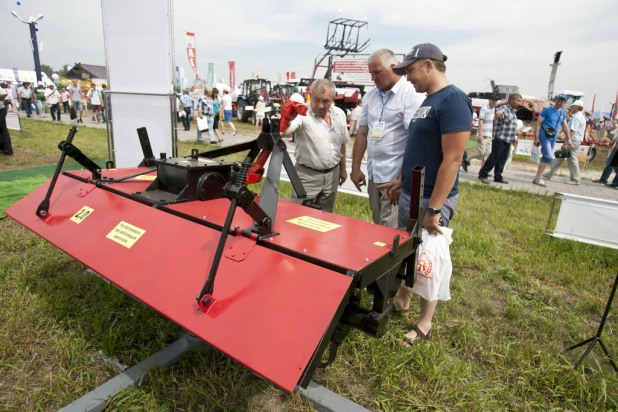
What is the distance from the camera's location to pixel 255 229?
1760 mm

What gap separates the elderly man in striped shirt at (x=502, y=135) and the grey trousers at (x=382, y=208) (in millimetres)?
5827

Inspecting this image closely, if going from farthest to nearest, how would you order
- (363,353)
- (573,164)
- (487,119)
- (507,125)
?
(573,164) < (487,119) < (507,125) < (363,353)

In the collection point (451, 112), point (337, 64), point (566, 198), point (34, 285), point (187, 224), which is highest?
point (337, 64)

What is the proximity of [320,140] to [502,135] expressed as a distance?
6.15 meters

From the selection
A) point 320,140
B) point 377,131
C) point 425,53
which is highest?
point 425,53

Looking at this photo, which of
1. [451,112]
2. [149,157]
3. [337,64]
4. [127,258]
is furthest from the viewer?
[337,64]

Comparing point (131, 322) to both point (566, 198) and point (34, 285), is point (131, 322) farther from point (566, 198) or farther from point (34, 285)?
point (566, 198)

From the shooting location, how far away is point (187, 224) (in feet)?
6.34

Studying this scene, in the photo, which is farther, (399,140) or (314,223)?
(399,140)

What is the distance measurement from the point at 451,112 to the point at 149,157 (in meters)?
2.17

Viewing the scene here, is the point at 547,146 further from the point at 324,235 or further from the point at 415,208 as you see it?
the point at 324,235

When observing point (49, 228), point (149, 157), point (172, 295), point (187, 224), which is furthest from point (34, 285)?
point (172, 295)

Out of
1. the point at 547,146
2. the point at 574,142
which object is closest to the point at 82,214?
the point at 547,146

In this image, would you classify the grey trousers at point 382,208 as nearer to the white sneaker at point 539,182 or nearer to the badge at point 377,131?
the badge at point 377,131
